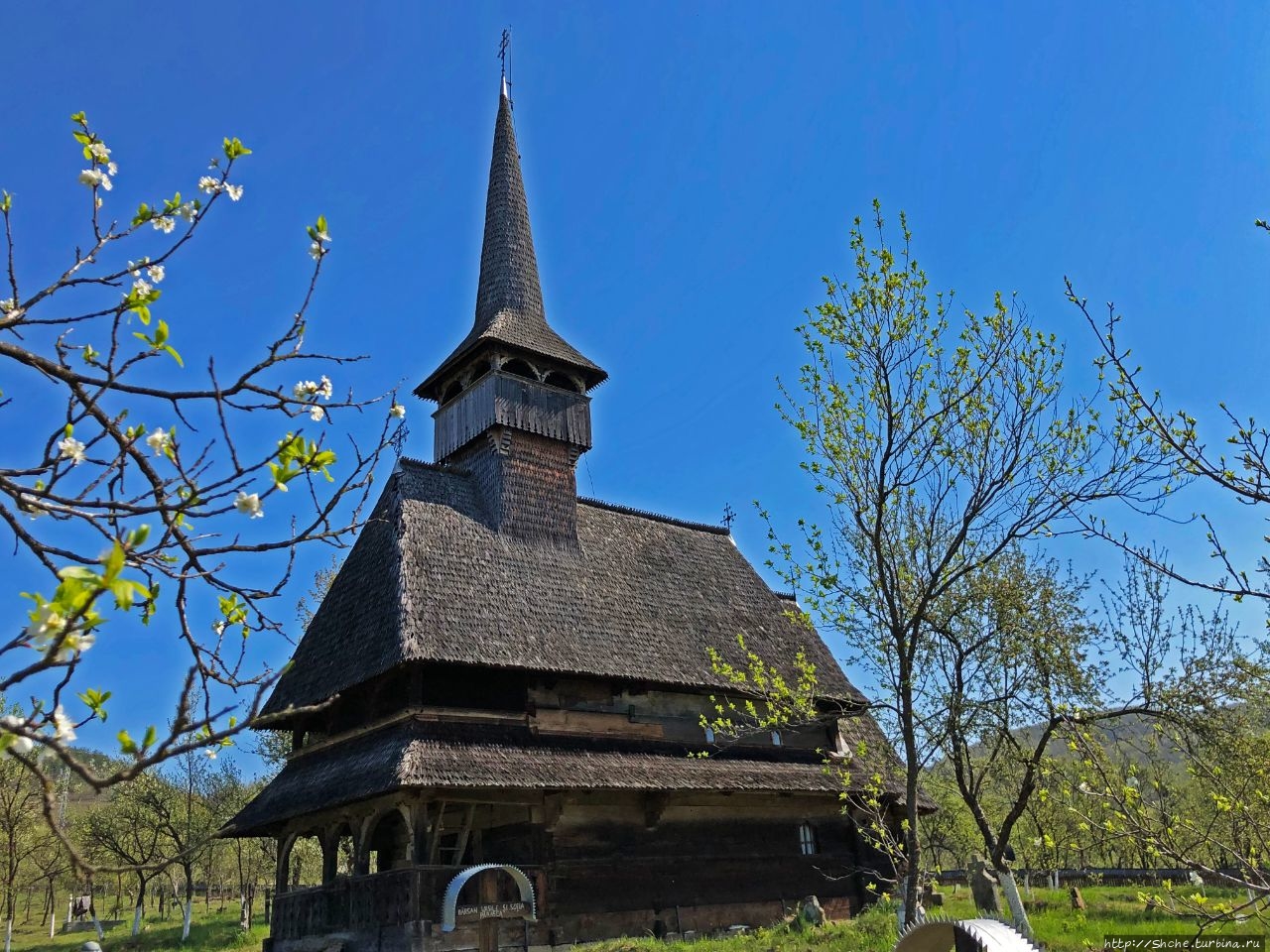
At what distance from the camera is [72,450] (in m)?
3.74

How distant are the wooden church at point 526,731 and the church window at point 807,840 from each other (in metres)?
0.05

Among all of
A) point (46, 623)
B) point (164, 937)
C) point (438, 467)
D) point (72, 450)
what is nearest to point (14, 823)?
point (164, 937)

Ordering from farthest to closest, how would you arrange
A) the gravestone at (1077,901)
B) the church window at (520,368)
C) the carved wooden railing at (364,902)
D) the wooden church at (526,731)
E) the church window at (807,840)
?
1. the church window at (520,368)
2. the church window at (807,840)
3. the gravestone at (1077,901)
4. the wooden church at (526,731)
5. the carved wooden railing at (364,902)

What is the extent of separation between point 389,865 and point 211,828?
18993mm

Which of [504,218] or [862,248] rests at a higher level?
[504,218]

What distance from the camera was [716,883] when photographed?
18578mm

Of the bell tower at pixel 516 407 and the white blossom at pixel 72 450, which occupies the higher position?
A: the bell tower at pixel 516 407

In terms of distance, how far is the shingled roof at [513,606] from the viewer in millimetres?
17422

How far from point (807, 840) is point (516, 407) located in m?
11.8

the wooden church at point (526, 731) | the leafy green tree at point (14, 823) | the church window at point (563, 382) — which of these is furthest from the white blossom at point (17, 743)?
the leafy green tree at point (14, 823)

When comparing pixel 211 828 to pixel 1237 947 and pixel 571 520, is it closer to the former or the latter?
pixel 571 520

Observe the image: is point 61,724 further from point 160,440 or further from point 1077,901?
point 1077,901

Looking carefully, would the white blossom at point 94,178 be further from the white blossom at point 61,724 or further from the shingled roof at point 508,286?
the shingled roof at point 508,286

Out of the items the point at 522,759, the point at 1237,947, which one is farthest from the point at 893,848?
the point at 522,759
